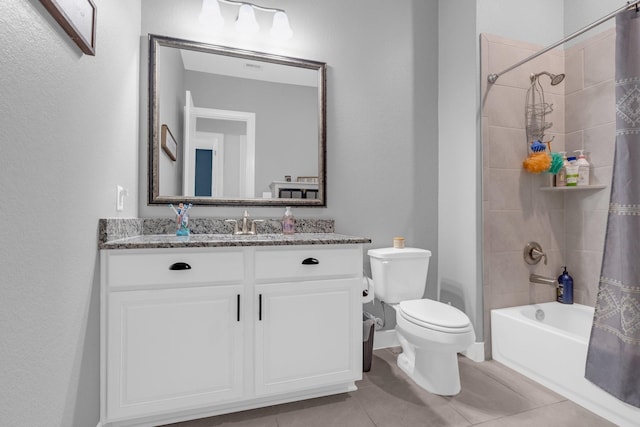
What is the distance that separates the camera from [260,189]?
2.10 m

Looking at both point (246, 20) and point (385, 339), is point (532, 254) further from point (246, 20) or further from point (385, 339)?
point (246, 20)

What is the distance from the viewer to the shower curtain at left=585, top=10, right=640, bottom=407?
1.44m

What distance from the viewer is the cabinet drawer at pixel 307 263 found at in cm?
154

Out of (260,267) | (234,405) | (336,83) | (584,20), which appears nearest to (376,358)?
(234,405)

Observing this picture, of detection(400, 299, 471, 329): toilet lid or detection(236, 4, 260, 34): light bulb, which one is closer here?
detection(400, 299, 471, 329): toilet lid

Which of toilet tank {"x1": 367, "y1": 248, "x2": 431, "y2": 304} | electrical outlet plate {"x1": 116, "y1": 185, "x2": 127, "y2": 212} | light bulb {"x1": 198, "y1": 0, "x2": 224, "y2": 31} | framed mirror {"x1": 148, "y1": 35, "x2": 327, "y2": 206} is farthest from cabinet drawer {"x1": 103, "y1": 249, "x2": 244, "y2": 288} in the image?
light bulb {"x1": 198, "y1": 0, "x2": 224, "y2": 31}

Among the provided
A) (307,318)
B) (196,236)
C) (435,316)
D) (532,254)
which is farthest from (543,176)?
(196,236)

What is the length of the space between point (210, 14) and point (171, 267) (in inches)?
61.3

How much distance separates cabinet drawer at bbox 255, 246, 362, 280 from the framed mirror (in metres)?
0.61

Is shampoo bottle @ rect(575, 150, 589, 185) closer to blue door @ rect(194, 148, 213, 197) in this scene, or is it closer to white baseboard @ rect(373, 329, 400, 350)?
white baseboard @ rect(373, 329, 400, 350)

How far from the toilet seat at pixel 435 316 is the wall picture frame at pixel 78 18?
1.85 metres

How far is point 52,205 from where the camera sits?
37.1 inches

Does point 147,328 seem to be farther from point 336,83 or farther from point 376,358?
point 336,83

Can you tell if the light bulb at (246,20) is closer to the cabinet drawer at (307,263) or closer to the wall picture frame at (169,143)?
the wall picture frame at (169,143)
